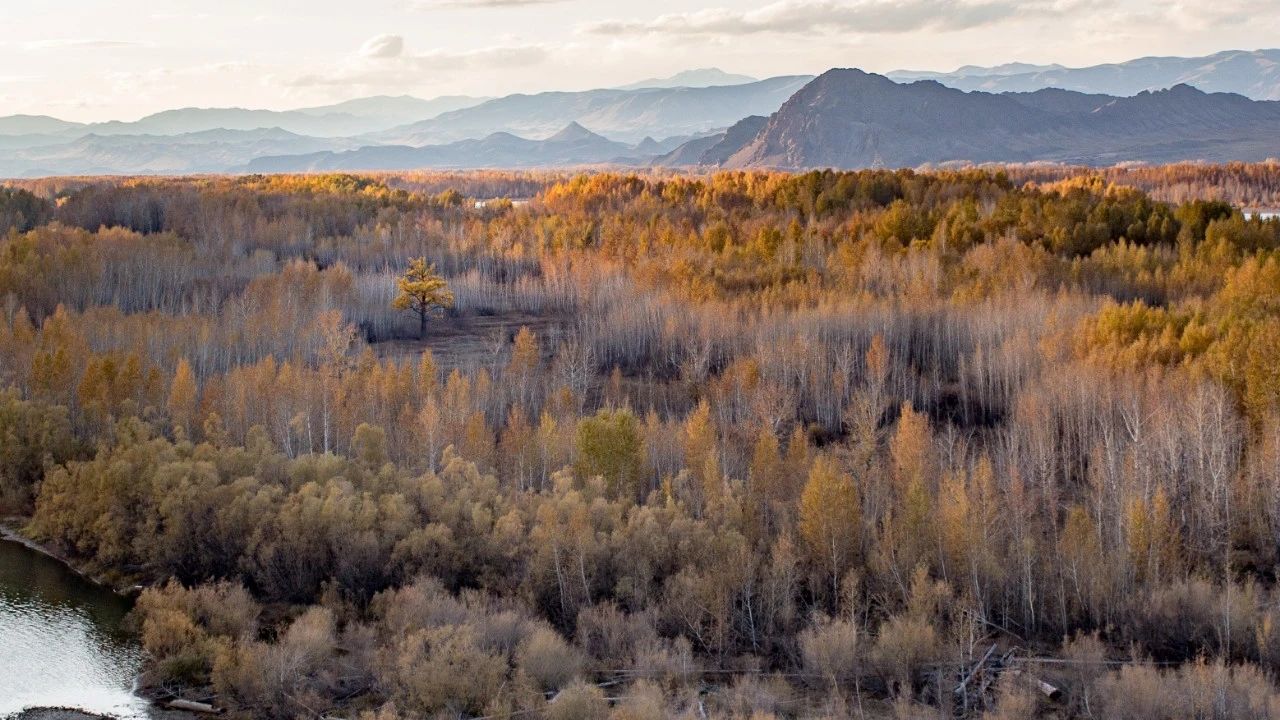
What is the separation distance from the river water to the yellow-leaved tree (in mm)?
29930

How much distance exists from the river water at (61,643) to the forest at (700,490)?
788 mm

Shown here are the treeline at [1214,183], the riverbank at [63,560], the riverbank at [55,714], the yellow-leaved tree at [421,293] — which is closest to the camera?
the riverbank at [55,714]

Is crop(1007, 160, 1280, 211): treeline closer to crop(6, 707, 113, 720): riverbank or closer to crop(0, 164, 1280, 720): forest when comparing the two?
crop(0, 164, 1280, 720): forest

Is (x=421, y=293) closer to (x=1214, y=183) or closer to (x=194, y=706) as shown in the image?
(x=194, y=706)

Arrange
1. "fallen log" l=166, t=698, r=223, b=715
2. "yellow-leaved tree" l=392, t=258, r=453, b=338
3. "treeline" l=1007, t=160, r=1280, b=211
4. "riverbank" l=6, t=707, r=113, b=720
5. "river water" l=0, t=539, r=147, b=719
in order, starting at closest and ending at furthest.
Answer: "riverbank" l=6, t=707, r=113, b=720, "fallen log" l=166, t=698, r=223, b=715, "river water" l=0, t=539, r=147, b=719, "yellow-leaved tree" l=392, t=258, r=453, b=338, "treeline" l=1007, t=160, r=1280, b=211

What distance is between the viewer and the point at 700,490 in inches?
1252

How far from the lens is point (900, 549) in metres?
27.2

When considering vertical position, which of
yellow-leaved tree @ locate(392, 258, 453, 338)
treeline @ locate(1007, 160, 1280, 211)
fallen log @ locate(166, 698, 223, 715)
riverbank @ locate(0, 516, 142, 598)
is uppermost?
treeline @ locate(1007, 160, 1280, 211)

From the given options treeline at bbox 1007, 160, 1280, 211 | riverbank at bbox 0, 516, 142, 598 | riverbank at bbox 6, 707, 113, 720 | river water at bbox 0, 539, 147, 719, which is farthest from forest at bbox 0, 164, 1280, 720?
treeline at bbox 1007, 160, 1280, 211

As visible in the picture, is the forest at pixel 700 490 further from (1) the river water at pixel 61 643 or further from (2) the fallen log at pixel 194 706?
(1) the river water at pixel 61 643

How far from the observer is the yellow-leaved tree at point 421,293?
6216 cm

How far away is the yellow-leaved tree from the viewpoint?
62.2 meters

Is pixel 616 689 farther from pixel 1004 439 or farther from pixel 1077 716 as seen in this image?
pixel 1004 439

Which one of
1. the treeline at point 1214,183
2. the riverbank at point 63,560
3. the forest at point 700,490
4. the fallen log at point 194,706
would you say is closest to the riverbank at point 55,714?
the fallen log at point 194,706
